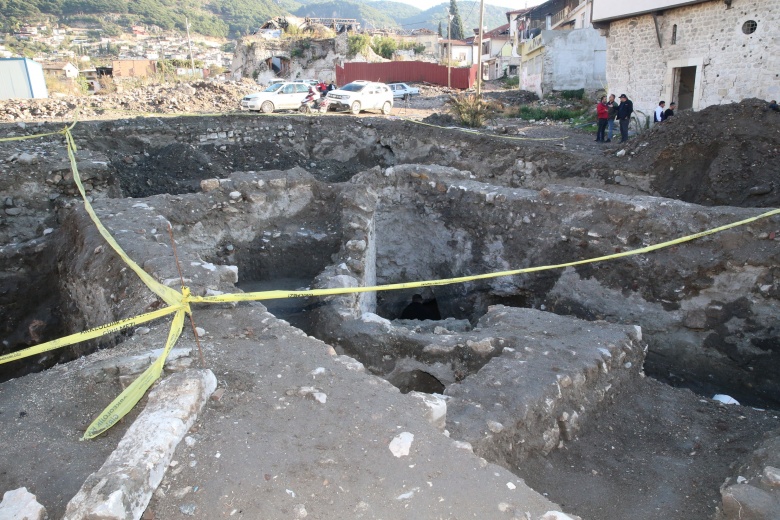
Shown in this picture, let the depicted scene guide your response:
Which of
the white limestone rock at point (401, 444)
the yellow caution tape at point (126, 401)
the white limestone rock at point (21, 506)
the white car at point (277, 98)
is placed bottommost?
the white limestone rock at point (401, 444)

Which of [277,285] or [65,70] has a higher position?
[65,70]

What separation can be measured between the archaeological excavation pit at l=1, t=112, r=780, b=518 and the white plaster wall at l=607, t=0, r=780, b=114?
29.5ft

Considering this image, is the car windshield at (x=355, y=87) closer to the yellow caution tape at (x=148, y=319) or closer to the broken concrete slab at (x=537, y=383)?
the yellow caution tape at (x=148, y=319)

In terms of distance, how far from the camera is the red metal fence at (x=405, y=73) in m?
34.6

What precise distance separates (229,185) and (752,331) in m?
6.67

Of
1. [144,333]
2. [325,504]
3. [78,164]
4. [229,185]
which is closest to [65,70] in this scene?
[78,164]

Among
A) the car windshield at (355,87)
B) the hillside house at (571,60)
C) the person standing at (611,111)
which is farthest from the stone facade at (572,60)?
the person standing at (611,111)

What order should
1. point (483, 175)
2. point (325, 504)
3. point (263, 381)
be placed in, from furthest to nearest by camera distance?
point (483, 175), point (263, 381), point (325, 504)

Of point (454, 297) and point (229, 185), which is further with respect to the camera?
point (454, 297)

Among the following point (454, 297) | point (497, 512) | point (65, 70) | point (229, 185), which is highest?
point (65, 70)

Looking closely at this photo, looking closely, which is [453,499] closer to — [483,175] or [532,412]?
[532,412]

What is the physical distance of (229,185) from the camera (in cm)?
779

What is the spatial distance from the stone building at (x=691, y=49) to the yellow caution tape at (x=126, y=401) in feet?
47.5

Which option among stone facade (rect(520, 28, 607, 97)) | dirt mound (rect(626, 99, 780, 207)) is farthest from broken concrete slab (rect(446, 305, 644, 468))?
stone facade (rect(520, 28, 607, 97))
